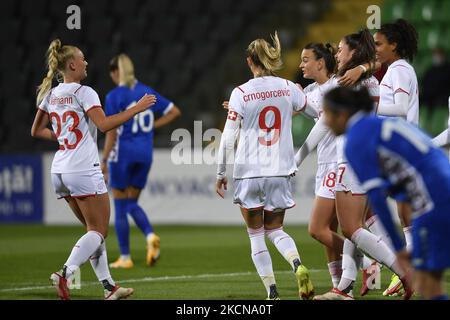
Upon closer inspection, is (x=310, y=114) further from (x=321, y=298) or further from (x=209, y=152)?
(x=209, y=152)

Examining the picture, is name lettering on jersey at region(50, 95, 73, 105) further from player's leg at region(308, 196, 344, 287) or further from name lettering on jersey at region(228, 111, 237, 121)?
player's leg at region(308, 196, 344, 287)

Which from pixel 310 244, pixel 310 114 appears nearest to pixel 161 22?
pixel 310 244

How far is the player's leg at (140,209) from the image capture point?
11039 millimetres

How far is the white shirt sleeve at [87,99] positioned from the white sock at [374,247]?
7.42 ft

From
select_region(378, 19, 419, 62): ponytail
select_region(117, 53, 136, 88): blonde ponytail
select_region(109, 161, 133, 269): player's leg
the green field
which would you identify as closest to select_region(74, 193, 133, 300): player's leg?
the green field

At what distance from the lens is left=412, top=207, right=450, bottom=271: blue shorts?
5293 millimetres

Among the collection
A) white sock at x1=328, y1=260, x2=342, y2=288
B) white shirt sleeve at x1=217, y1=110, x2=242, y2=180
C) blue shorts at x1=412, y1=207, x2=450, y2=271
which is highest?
white shirt sleeve at x1=217, y1=110, x2=242, y2=180

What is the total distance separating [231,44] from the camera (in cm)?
2086

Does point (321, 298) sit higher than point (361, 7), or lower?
lower

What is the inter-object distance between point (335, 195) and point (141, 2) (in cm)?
1473

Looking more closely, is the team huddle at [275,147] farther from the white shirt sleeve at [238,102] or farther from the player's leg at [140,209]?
the player's leg at [140,209]

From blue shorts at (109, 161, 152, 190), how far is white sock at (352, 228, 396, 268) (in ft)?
15.0
